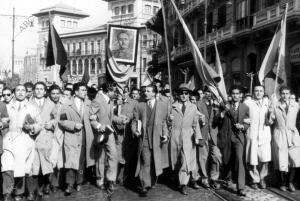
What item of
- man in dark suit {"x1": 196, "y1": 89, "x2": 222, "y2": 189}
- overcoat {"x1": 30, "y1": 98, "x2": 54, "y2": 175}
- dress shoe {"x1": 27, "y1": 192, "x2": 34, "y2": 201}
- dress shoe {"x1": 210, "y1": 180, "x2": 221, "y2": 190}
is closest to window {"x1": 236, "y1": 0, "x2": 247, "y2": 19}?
man in dark suit {"x1": 196, "y1": 89, "x2": 222, "y2": 189}

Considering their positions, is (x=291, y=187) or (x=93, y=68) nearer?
(x=291, y=187)

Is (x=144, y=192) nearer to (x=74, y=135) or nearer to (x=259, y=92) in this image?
(x=74, y=135)

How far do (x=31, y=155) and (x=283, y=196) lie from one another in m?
4.22

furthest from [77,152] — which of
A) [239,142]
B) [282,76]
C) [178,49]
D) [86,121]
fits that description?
[178,49]

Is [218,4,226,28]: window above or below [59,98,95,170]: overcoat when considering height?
Result: above

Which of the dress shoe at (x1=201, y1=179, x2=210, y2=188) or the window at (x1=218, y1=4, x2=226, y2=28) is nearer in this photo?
the dress shoe at (x1=201, y1=179, x2=210, y2=188)

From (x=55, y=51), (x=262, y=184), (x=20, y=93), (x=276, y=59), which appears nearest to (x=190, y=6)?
(x=55, y=51)

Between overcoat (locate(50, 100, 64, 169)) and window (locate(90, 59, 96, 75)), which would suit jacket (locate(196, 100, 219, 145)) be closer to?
overcoat (locate(50, 100, 64, 169))

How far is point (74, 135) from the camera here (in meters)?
8.09

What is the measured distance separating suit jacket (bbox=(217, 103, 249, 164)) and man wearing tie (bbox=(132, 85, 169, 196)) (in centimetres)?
101

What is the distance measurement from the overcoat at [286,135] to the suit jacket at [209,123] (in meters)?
1.09

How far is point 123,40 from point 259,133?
4.12m

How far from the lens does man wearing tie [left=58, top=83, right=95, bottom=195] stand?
26.1 ft

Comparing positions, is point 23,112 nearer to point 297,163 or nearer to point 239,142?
point 239,142
